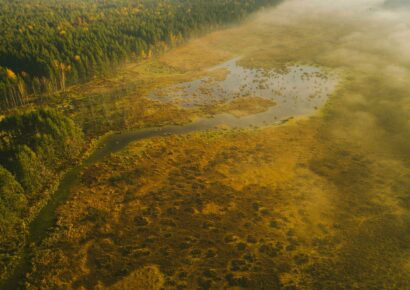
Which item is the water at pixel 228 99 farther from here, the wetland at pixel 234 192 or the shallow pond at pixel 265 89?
the wetland at pixel 234 192

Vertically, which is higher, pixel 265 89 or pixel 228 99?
pixel 228 99

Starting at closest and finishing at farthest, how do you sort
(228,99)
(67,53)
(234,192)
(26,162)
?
(26,162) < (234,192) < (228,99) < (67,53)

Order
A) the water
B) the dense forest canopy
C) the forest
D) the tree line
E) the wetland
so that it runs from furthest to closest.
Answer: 1. the dense forest canopy
2. the water
3. the forest
4. the tree line
5. the wetland

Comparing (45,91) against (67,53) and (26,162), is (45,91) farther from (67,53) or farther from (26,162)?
(26,162)

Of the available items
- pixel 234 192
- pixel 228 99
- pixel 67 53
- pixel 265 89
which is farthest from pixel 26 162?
pixel 265 89

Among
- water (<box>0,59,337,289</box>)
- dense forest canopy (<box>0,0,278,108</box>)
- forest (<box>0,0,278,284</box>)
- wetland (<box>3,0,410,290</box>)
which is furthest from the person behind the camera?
dense forest canopy (<box>0,0,278,108</box>)

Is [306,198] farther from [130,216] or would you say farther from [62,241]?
[62,241]

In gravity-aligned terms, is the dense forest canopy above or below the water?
above

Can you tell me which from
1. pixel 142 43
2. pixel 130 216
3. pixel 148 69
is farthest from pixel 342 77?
pixel 130 216

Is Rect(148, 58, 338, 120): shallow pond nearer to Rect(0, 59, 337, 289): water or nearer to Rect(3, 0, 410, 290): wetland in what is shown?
Rect(0, 59, 337, 289): water

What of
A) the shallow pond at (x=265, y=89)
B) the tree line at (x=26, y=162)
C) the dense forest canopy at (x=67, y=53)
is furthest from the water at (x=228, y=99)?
the dense forest canopy at (x=67, y=53)

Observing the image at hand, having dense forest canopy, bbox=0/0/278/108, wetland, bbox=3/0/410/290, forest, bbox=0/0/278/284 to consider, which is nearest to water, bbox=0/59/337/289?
wetland, bbox=3/0/410/290

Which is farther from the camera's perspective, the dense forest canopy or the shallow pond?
the dense forest canopy
